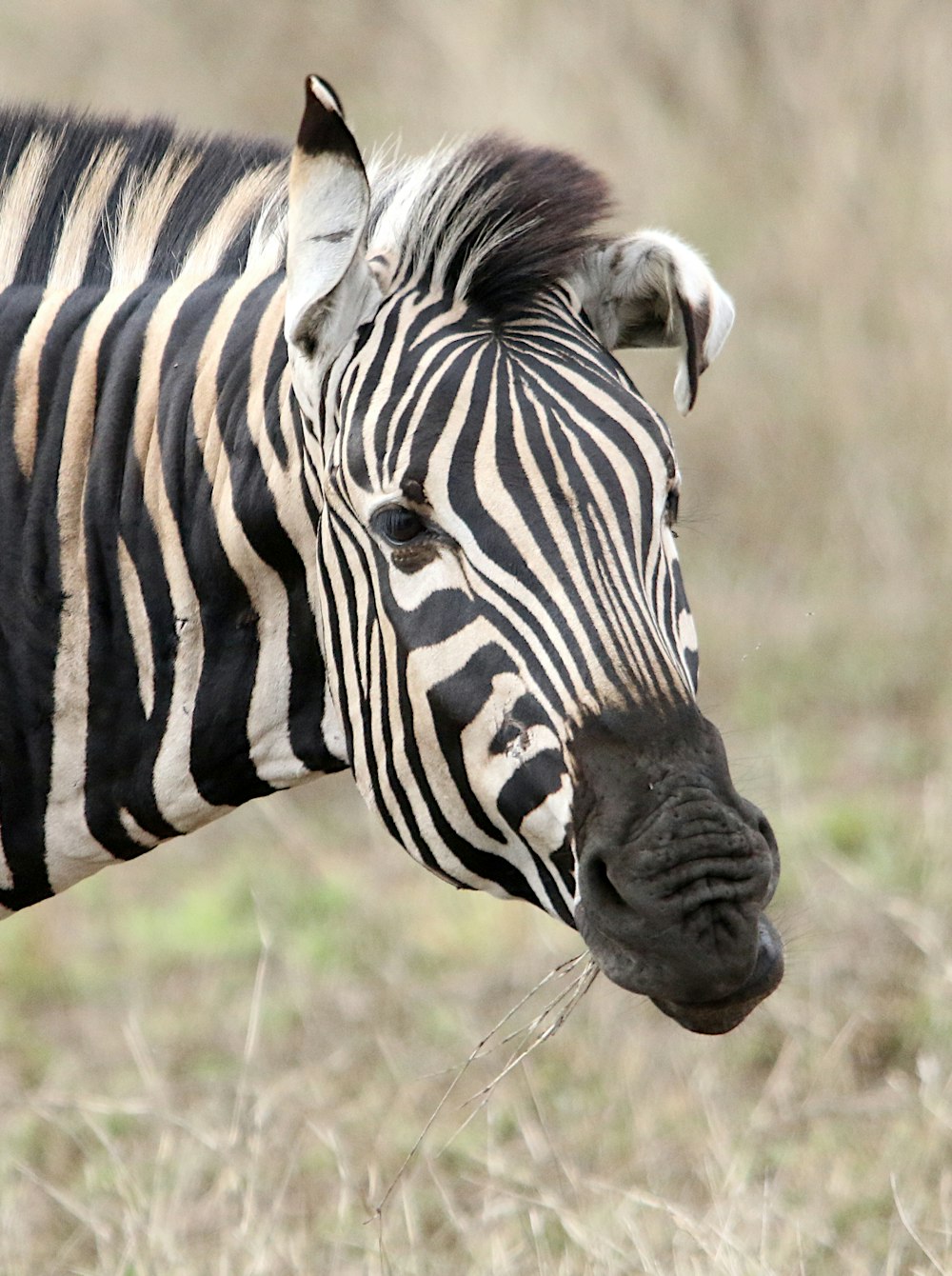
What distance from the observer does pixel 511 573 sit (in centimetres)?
269

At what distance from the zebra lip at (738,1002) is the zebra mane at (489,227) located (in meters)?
1.24

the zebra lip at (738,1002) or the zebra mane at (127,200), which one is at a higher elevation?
the zebra mane at (127,200)

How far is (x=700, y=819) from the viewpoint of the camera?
2.51m

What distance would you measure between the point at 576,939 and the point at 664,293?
157 inches

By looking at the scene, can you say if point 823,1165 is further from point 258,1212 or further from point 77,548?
point 77,548

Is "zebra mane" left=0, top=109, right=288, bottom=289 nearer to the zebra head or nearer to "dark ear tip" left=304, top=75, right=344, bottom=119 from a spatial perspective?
the zebra head

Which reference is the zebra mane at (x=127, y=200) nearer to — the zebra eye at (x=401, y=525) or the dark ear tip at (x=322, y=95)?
the dark ear tip at (x=322, y=95)

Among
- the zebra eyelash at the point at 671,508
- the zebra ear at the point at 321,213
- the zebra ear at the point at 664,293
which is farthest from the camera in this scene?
the zebra ear at the point at 664,293

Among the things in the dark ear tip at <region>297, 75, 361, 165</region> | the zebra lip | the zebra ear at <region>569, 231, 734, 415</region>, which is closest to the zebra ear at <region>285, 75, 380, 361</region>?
the dark ear tip at <region>297, 75, 361, 165</region>

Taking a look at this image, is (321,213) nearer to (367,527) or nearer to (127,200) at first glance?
(367,527)

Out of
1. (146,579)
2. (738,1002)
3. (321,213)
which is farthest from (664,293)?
(738,1002)

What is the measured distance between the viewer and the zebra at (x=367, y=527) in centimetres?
262

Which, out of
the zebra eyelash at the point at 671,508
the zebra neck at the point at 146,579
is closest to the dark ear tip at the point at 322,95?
the zebra neck at the point at 146,579

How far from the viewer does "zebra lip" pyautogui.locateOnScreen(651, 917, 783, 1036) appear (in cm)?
257
